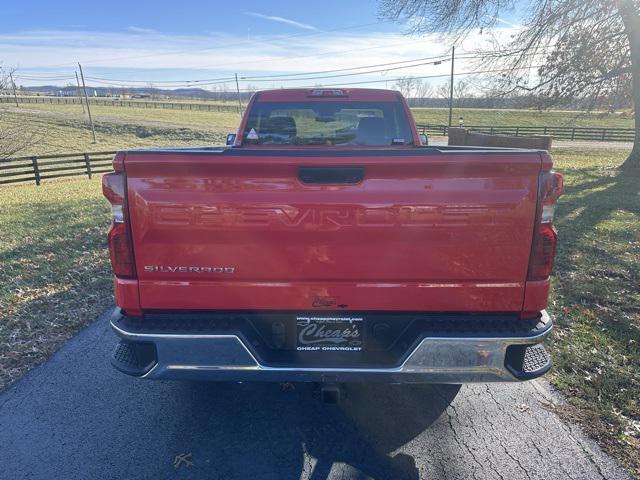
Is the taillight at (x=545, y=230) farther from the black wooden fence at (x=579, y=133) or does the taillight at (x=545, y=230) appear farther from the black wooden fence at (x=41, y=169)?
the black wooden fence at (x=579, y=133)

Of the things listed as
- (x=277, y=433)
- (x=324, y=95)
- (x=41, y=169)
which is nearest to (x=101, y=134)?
(x=41, y=169)

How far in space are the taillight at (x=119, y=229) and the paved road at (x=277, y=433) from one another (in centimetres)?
119

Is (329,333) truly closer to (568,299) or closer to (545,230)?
(545,230)

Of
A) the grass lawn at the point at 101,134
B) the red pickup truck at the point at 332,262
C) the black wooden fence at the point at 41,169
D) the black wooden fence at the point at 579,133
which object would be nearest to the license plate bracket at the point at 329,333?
the red pickup truck at the point at 332,262

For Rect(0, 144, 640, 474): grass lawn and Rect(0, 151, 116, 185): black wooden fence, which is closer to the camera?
Rect(0, 144, 640, 474): grass lawn

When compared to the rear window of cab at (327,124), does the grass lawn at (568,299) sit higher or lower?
lower

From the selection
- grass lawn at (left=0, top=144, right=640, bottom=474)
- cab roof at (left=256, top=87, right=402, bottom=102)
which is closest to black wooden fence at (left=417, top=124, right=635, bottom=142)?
grass lawn at (left=0, top=144, right=640, bottom=474)

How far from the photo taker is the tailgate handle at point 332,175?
2215 millimetres

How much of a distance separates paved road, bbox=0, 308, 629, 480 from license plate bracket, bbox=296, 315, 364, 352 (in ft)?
2.37

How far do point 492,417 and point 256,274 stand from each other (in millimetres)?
1997

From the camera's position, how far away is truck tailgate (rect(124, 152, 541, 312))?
7.20ft

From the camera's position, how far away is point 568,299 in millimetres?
5047

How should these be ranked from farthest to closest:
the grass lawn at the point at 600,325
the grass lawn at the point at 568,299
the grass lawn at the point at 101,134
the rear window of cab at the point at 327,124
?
1. the grass lawn at the point at 101,134
2. the rear window of cab at the point at 327,124
3. the grass lawn at the point at 568,299
4. the grass lawn at the point at 600,325

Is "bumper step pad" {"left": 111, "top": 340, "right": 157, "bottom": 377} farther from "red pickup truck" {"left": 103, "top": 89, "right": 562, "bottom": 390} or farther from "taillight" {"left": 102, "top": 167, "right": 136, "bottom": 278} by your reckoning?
"taillight" {"left": 102, "top": 167, "right": 136, "bottom": 278}
